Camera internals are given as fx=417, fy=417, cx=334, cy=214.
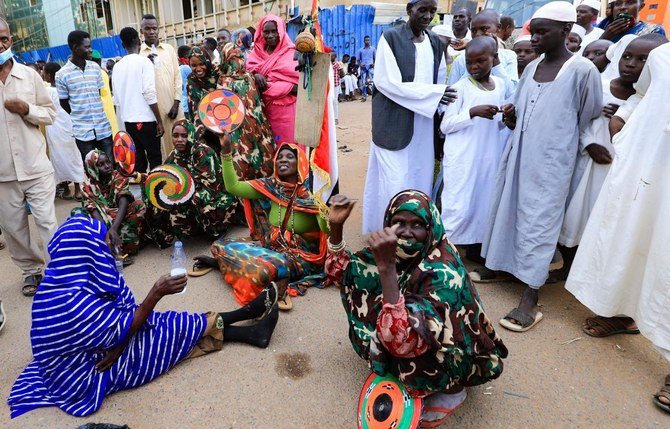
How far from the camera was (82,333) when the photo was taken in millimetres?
2018

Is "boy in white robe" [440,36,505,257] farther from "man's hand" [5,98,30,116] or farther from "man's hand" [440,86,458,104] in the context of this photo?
"man's hand" [5,98,30,116]

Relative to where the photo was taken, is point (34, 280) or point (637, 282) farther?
point (34, 280)

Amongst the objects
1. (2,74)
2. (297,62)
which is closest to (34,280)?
(2,74)

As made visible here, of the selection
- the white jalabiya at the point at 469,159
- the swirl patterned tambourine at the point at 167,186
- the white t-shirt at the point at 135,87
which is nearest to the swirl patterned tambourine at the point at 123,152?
the swirl patterned tambourine at the point at 167,186

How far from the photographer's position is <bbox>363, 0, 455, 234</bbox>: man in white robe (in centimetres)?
339

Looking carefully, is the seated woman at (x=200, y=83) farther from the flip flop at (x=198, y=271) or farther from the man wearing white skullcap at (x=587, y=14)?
the man wearing white skullcap at (x=587, y=14)

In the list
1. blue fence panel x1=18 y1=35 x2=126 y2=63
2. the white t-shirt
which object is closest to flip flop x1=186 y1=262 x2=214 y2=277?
the white t-shirt

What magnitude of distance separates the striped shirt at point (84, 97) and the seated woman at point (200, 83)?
134 centimetres

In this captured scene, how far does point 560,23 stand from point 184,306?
10.7 ft

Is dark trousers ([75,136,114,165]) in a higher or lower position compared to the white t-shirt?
lower

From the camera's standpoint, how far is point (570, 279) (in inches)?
110

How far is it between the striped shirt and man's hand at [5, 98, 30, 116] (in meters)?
2.19

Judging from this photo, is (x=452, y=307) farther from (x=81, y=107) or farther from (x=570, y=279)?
(x=81, y=107)

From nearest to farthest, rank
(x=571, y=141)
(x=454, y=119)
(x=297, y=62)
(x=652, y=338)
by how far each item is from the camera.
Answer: (x=652, y=338)
(x=571, y=141)
(x=454, y=119)
(x=297, y=62)
